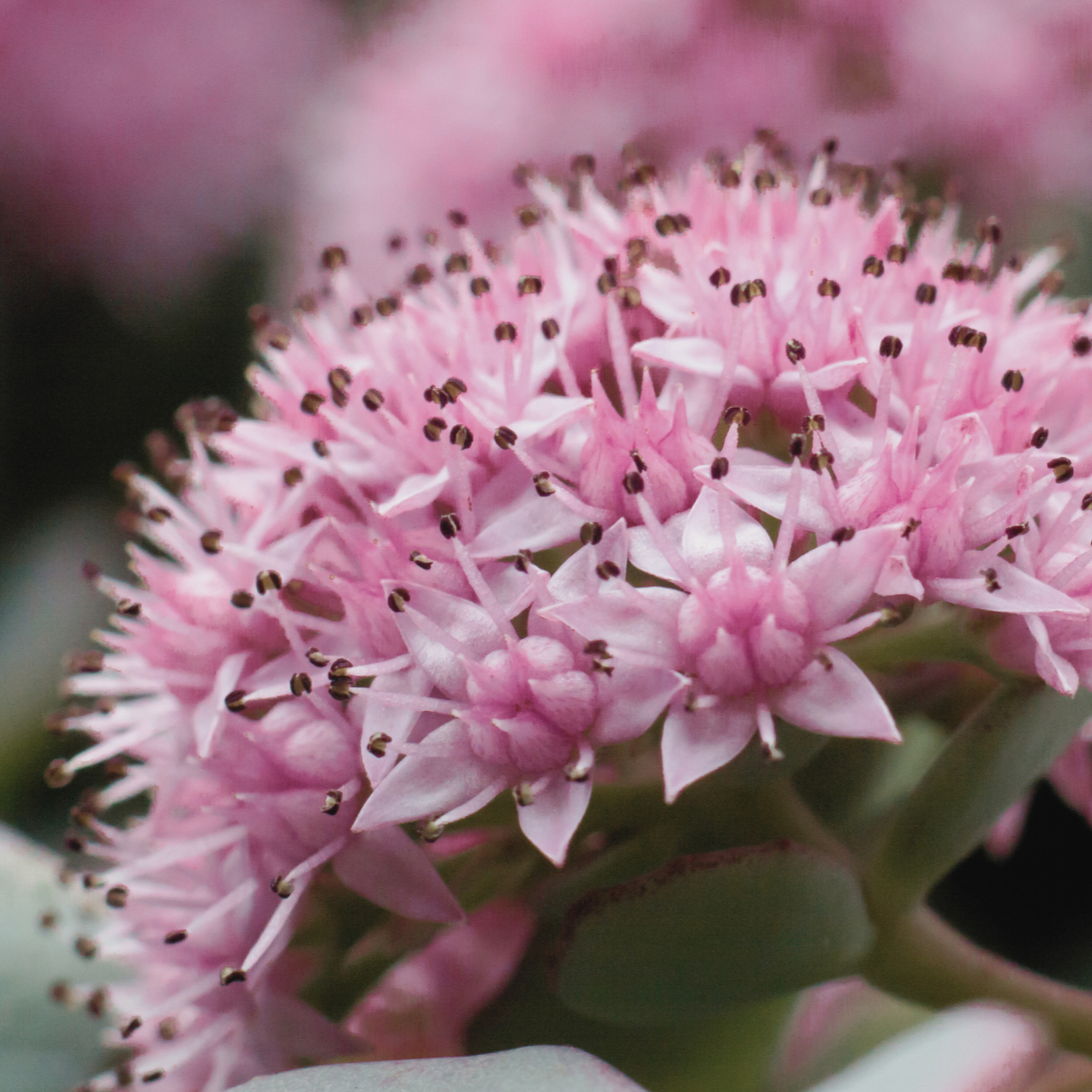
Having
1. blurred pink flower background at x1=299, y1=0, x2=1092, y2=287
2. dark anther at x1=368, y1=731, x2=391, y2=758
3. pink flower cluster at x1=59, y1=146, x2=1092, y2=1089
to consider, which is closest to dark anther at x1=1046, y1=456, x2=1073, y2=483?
pink flower cluster at x1=59, y1=146, x2=1092, y2=1089

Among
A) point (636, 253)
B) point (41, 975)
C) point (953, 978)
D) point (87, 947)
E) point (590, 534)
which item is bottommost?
point (41, 975)

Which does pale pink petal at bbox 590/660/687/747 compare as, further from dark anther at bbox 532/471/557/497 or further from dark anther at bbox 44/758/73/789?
dark anther at bbox 44/758/73/789

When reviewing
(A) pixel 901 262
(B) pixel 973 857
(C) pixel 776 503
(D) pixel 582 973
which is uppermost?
(A) pixel 901 262

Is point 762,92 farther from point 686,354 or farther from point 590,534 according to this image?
point 590,534

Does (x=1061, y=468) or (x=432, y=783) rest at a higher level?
(x=1061, y=468)

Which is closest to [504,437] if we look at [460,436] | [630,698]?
[460,436]

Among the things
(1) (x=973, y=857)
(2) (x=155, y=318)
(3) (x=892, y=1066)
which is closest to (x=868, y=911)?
(3) (x=892, y=1066)

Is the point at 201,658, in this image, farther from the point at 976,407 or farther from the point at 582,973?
the point at 976,407

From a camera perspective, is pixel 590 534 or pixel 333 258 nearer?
pixel 590 534
